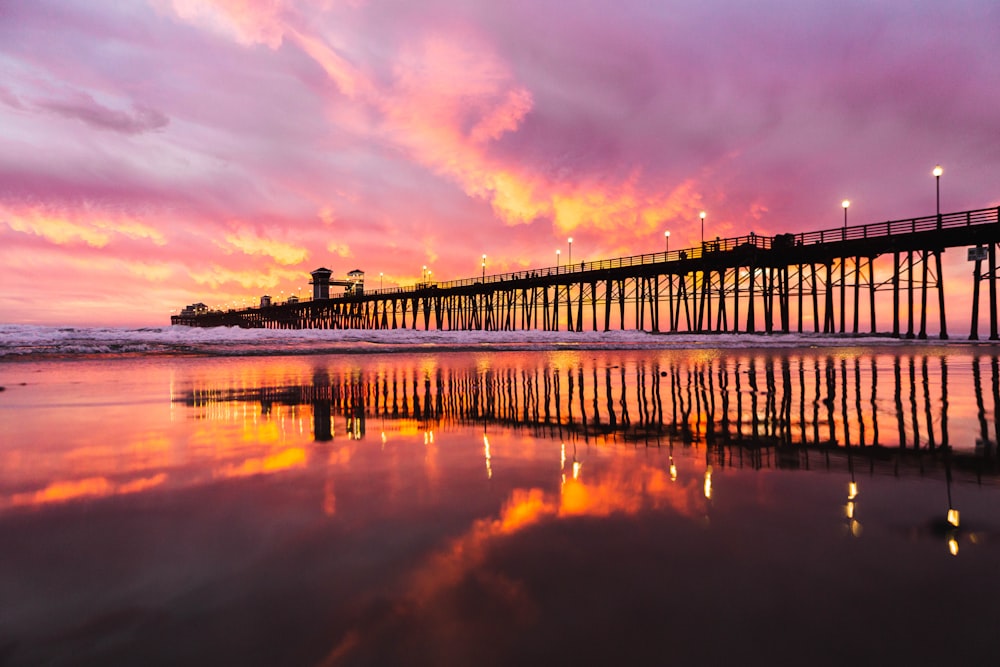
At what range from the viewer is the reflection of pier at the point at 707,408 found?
336cm

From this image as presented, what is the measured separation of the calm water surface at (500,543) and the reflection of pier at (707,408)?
0.06 metres

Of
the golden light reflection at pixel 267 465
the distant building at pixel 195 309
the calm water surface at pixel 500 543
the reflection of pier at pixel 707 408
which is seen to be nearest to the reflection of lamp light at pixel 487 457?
the calm water surface at pixel 500 543

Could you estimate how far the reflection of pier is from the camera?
11.0 ft

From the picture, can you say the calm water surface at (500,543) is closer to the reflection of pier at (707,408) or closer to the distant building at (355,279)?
the reflection of pier at (707,408)

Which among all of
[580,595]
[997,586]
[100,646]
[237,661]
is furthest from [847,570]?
[100,646]

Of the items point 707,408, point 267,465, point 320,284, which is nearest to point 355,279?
point 320,284

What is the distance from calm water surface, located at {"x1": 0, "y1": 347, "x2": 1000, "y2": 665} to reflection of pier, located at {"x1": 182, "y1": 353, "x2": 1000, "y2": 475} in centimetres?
6

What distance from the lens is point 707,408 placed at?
5027 millimetres

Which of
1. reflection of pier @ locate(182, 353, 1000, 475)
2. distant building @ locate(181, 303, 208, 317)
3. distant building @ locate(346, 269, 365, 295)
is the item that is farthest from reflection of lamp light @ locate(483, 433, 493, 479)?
distant building @ locate(181, 303, 208, 317)

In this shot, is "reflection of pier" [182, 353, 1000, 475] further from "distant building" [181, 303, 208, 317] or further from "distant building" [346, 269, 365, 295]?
"distant building" [181, 303, 208, 317]

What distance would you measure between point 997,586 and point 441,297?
2787 inches

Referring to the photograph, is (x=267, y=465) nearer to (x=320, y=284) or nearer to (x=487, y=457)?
(x=487, y=457)

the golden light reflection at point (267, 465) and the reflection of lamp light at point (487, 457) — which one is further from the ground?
the golden light reflection at point (267, 465)

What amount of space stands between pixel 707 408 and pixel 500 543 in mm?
3807
